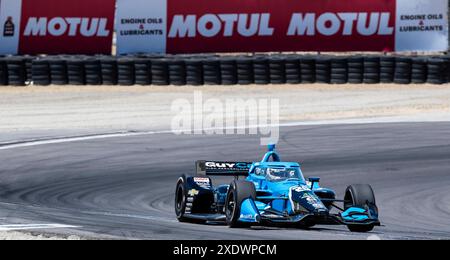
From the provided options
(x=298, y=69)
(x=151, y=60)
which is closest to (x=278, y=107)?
(x=298, y=69)

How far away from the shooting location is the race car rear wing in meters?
16.0

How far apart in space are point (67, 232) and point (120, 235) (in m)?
0.68

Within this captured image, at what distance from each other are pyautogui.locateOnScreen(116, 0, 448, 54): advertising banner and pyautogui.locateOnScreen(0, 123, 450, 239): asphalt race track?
335 inches

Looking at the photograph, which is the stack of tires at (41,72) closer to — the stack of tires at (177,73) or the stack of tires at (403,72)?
the stack of tires at (177,73)

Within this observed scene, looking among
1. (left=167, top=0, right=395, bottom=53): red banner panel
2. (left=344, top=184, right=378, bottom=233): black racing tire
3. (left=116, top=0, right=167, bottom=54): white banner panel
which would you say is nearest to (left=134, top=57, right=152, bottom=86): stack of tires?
(left=116, top=0, right=167, bottom=54): white banner panel

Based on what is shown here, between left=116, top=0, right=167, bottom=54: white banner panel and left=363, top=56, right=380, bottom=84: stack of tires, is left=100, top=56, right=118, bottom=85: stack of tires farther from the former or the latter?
left=363, top=56, right=380, bottom=84: stack of tires

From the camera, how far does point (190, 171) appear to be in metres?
21.5

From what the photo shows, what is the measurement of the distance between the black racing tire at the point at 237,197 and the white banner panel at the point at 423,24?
22.0 m

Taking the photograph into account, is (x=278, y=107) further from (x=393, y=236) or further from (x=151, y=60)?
(x=393, y=236)

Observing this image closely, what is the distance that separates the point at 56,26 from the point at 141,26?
286 cm

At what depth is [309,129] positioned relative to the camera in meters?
27.3

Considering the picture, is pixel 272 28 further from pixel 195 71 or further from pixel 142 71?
pixel 142 71

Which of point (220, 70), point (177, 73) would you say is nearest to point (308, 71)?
point (220, 70)

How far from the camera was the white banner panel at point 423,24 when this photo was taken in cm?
3531
